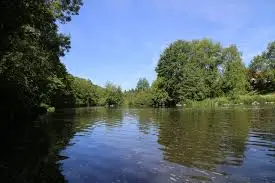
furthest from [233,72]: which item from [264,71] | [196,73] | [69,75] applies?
[69,75]

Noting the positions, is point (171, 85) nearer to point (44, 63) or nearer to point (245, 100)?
point (245, 100)

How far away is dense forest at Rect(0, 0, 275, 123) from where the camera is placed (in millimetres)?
28031

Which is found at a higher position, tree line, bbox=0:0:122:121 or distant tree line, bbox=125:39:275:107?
distant tree line, bbox=125:39:275:107

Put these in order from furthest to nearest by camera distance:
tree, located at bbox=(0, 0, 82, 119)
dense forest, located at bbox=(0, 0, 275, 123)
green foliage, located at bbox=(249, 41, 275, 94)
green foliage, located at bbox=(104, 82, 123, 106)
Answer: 1. green foliage, located at bbox=(104, 82, 123, 106)
2. green foliage, located at bbox=(249, 41, 275, 94)
3. dense forest, located at bbox=(0, 0, 275, 123)
4. tree, located at bbox=(0, 0, 82, 119)

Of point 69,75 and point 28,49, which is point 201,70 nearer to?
point 69,75

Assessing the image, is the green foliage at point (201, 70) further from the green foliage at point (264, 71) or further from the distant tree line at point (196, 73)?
the green foliage at point (264, 71)

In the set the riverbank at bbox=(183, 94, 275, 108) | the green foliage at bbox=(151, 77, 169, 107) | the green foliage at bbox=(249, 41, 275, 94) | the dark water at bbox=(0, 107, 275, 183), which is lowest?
the dark water at bbox=(0, 107, 275, 183)

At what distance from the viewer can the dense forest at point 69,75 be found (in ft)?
92.0

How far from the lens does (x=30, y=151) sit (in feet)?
61.7

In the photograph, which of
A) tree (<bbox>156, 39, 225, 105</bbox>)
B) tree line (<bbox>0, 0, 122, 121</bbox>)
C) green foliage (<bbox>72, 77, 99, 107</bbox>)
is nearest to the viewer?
tree line (<bbox>0, 0, 122, 121</bbox>)

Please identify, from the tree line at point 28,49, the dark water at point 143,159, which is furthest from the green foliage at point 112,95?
the dark water at point 143,159

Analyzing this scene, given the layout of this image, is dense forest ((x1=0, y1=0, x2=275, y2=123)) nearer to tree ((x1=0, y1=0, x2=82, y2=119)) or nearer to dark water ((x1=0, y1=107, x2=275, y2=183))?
tree ((x1=0, y1=0, x2=82, y2=119))

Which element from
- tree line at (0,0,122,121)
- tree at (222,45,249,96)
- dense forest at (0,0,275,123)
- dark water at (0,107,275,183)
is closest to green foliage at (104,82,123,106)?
dense forest at (0,0,275,123)

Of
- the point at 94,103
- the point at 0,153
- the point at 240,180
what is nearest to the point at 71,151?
the point at 0,153
